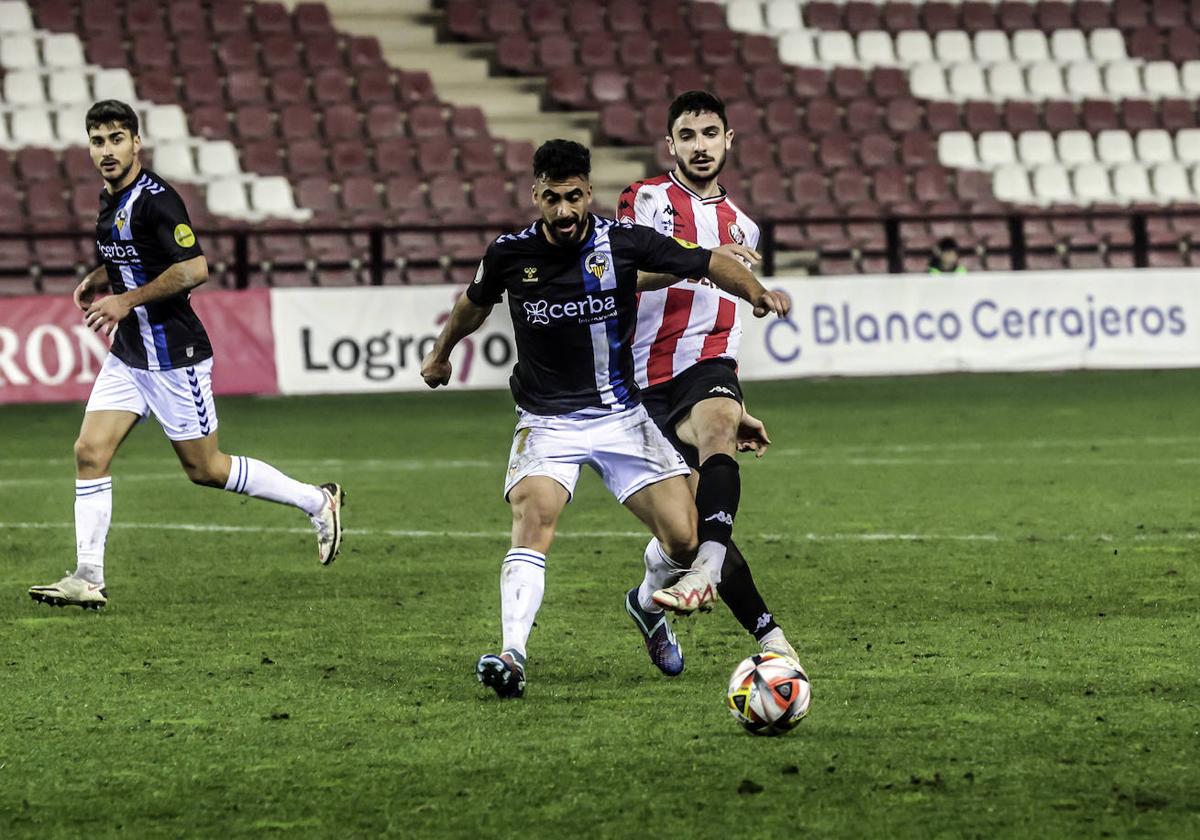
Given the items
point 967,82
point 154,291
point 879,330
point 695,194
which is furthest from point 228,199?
point 695,194

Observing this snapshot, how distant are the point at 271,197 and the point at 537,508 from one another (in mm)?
→ 17482

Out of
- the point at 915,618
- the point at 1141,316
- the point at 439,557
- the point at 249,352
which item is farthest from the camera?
the point at 1141,316

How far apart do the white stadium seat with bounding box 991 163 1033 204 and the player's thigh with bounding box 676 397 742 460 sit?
63.2 feet

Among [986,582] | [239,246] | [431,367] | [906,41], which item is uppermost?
[906,41]

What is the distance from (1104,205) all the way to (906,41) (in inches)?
147

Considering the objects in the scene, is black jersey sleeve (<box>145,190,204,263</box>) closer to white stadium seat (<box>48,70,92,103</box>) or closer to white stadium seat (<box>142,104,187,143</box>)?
white stadium seat (<box>142,104,187,143</box>)

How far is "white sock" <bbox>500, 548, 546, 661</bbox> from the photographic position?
604 centimetres

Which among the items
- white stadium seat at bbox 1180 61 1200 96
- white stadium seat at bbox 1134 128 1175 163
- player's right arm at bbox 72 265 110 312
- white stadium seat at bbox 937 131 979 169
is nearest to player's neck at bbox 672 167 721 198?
player's right arm at bbox 72 265 110 312

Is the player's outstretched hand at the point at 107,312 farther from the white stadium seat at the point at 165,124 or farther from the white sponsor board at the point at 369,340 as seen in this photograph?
the white stadium seat at the point at 165,124

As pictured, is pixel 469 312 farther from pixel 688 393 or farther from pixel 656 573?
pixel 688 393

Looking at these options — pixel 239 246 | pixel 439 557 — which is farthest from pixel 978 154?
pixel 439 557

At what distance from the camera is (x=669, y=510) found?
6.29 m

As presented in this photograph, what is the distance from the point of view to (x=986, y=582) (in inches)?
328

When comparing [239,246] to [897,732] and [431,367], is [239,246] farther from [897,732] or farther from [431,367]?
[897,732]
